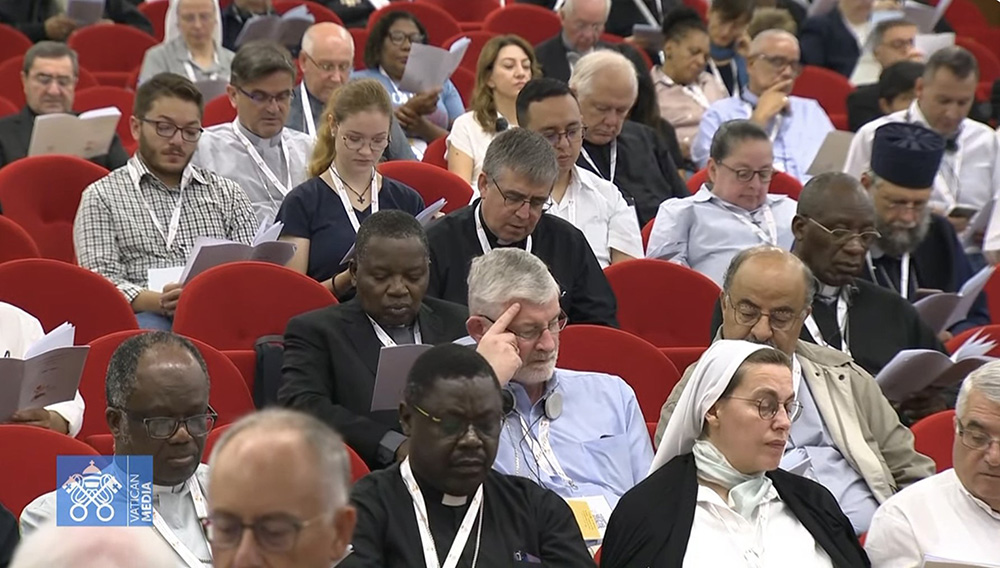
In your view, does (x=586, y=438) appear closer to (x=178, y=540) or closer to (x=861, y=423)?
(x=861, y=423)

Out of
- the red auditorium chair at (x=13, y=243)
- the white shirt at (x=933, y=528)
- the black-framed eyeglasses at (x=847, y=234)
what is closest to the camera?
the white shirt at (x=933, y=528)

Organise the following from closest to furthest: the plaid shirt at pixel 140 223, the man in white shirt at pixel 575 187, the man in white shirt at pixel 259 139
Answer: the plaid shirt at pixel 140 223
the man in white shirt at pixel 575 187
the man in white shirt at pixel 259 139

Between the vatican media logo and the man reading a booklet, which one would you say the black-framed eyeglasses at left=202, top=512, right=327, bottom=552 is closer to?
Result: the vatican media logo

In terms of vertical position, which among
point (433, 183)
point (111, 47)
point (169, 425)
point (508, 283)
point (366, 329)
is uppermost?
point (508, 283)

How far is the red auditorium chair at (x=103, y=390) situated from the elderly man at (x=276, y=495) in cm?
202

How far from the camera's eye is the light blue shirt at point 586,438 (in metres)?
3.98

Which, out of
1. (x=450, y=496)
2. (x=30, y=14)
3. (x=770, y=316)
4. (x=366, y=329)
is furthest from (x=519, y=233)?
(x=30, y=14)

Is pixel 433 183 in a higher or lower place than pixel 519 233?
lower

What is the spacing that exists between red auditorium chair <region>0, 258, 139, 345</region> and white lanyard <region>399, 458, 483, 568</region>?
1579 mm

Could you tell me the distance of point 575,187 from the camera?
19.1ft

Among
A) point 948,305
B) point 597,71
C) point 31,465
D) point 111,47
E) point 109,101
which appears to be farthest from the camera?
point 111,47

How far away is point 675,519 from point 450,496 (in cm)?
55

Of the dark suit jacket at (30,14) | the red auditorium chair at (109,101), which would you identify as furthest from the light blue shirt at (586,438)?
the dark suit jacket at (30,14)

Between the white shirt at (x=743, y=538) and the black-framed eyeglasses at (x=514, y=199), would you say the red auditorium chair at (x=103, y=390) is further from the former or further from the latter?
the white shirt at (x=743, y=538)
